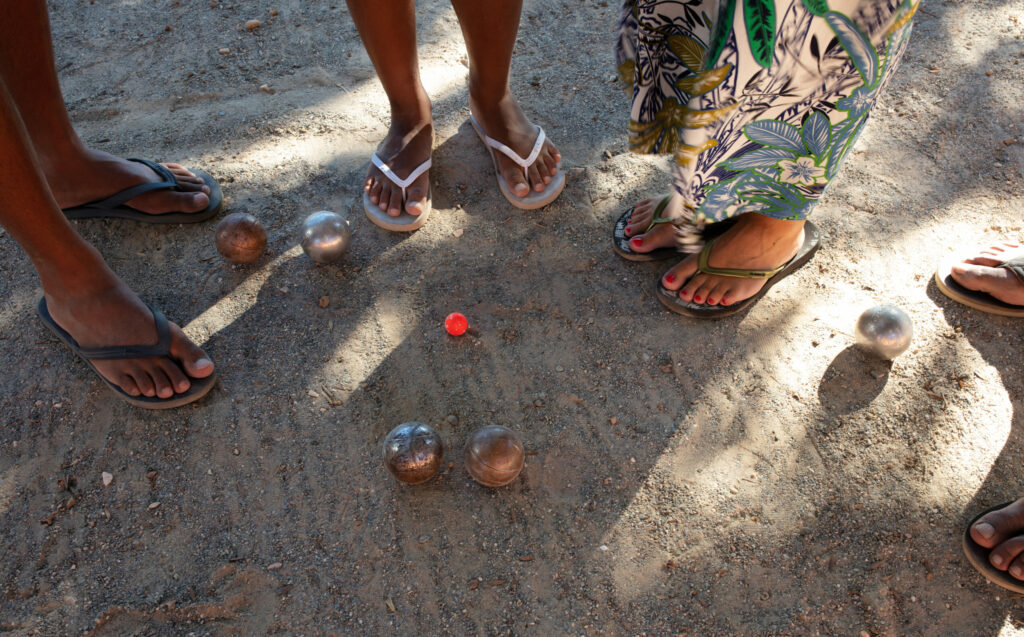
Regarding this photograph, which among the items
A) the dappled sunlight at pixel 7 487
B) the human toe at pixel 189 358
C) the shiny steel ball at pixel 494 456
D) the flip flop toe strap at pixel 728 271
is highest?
the flip flop toe strap at pixel 728 271

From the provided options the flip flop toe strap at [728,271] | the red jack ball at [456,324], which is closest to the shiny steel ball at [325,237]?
the red jack ball at [456,324]

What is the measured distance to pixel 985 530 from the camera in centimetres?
195

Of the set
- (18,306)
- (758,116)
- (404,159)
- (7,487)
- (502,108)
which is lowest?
(7,487)

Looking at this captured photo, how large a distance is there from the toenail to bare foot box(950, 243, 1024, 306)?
995mm

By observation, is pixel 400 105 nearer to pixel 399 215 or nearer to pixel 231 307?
pixel 399 215

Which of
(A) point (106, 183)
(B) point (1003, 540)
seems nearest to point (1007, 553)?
(B) point (1003, 540)

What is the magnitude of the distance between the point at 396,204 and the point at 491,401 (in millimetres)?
1020

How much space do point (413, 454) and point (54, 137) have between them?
193 centimetres

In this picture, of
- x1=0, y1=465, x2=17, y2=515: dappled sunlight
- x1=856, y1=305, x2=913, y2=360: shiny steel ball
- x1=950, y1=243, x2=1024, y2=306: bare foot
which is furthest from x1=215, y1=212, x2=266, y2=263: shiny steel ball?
x1=950, y1=243, x2=1024, y2=306: bare foot

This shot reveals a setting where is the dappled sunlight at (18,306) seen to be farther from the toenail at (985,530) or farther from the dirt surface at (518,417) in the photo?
the toenail at (985,530)

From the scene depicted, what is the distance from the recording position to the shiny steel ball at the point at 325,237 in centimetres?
254

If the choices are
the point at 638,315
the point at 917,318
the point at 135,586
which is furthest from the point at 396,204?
the point at 917,318

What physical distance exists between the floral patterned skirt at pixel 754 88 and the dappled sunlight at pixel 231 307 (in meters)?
1.59

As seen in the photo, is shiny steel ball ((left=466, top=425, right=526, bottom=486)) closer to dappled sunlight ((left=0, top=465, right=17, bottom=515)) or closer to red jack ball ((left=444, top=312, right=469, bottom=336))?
red jack ball ((left=444, top=312, right=469, bottom=336))
